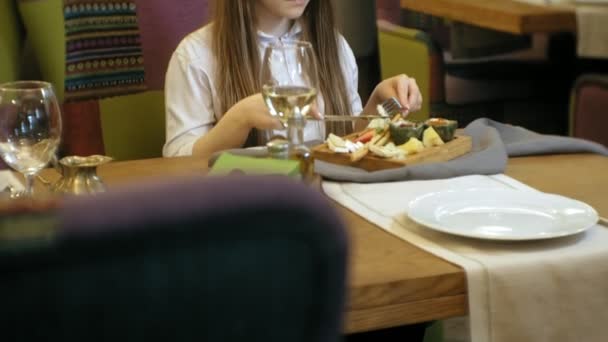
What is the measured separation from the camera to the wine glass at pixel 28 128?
118 cm

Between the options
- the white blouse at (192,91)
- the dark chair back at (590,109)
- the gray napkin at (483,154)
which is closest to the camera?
the gray napkin at (483,154)

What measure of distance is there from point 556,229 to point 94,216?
739 mm

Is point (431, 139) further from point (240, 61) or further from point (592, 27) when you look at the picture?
point (592, 27)

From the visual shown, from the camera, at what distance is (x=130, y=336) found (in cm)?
43

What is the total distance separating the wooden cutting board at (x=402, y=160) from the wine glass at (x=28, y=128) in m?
0.38

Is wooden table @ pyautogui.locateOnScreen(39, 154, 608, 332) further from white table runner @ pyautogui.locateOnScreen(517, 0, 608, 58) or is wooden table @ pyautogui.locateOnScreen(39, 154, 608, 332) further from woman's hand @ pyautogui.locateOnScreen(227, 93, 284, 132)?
white table runner @ pyautogui.locateOnScreen(517, 0, 608, 58)

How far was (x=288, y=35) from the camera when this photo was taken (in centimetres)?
188

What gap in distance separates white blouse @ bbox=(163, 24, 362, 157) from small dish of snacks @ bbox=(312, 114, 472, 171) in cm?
44

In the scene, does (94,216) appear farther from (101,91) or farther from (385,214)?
(101,91)

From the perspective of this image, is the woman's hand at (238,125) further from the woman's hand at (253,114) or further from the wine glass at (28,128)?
the wine glass at (28,128)

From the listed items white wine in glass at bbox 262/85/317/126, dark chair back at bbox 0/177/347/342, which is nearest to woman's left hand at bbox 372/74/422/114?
white wine in glass at bbox 262/85/317/126

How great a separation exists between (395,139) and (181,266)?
97 centimetres

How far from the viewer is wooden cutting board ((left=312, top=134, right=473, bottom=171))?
1.31 meters

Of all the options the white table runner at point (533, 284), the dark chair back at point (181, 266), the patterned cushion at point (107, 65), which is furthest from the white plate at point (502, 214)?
the patterned cushion at point (107, 65)
